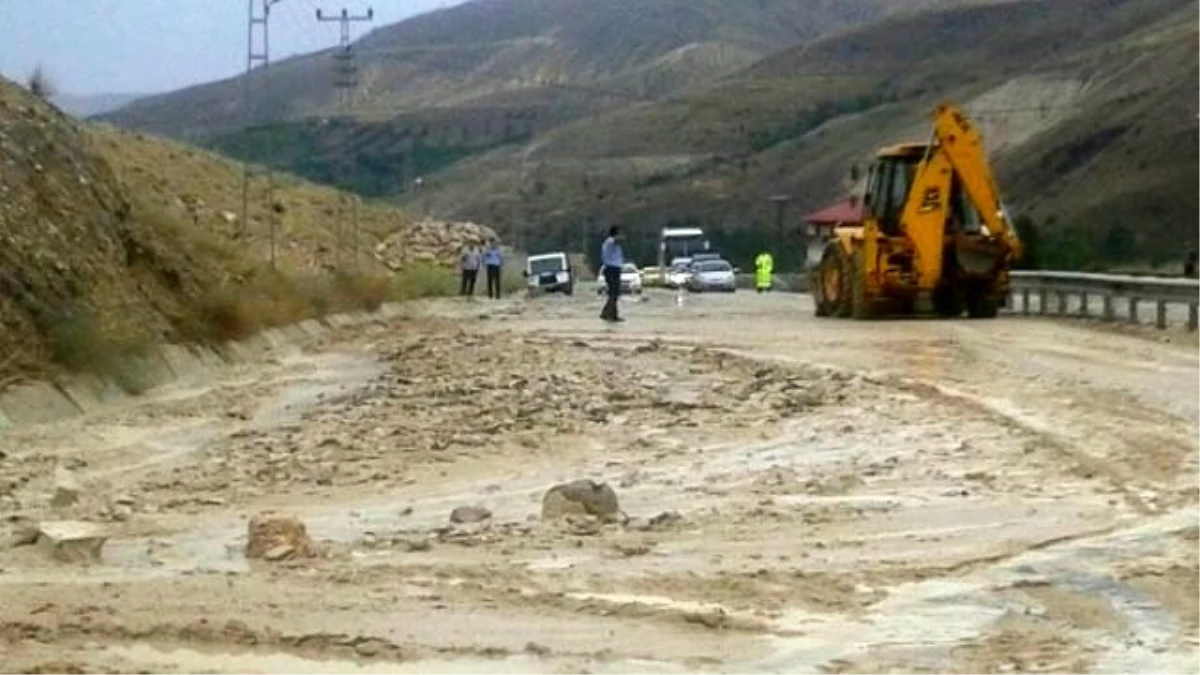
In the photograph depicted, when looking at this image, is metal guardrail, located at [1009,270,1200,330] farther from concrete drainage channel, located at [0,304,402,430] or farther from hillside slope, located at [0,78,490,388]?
hillside slope, located at [0,78,490,388]

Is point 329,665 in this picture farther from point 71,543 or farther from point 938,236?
point 938,236

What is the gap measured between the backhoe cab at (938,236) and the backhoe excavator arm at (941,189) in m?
0.02

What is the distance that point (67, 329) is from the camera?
21.7m

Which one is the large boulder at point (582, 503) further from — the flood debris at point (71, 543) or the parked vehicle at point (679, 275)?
the parked vehicle at point (679, 275)

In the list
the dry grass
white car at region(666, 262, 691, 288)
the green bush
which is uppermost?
the dry grass

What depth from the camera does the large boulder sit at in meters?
12.9

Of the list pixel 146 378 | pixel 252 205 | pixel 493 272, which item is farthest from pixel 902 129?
pixel 146 378

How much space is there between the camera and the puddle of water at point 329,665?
9047 millimetres

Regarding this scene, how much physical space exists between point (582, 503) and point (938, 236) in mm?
25097

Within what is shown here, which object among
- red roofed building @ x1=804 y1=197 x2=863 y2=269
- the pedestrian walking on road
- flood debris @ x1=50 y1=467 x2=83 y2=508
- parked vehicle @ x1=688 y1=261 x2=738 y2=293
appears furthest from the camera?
parked vehicle @ x1=688 y1=261 x2=738 y2=293

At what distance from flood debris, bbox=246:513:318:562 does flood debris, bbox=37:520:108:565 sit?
2.35 feet

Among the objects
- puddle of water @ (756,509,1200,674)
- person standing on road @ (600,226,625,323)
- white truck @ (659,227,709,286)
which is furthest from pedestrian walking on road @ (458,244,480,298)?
puddle of water @ (756,509,1200,674)

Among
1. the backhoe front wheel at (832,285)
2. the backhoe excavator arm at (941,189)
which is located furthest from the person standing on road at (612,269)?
the backhoe excavator arm at (941,189)

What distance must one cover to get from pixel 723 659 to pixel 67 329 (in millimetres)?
13542
